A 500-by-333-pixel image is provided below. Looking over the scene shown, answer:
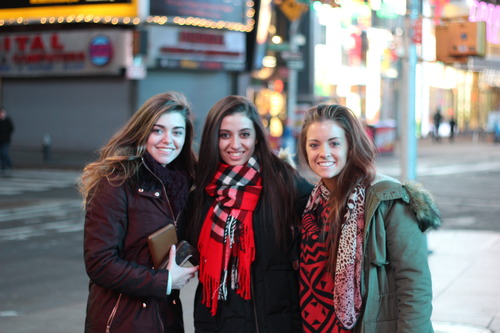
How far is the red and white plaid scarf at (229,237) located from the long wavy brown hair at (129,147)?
1.30 feet

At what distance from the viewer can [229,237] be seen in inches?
142

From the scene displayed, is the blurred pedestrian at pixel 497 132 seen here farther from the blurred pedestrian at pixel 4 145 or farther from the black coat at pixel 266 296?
the black coat at pixel 266 296

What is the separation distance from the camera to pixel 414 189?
10.8 feet

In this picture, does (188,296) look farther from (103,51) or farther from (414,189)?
(103,51)

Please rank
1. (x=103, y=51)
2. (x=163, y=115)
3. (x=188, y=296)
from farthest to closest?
(x=103, y=51)
(x=188, y=296)
(x=163, y=115)

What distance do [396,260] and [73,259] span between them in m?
7.40

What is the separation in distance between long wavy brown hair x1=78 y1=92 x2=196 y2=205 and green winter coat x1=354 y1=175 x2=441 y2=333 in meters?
1.00

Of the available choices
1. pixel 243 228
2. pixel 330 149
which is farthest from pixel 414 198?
pixel 243 228

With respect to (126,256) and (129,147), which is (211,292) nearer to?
(126,256)

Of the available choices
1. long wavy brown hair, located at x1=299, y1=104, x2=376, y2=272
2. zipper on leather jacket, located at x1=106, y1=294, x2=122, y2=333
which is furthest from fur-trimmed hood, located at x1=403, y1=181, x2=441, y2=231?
zipper on leather jacket, located at x1=106, y1=294, x2=122, y2=333

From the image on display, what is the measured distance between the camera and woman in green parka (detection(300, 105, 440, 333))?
10.6 ft

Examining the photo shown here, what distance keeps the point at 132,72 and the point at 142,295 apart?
23783 millimetres

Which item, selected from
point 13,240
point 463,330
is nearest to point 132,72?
point 13,240

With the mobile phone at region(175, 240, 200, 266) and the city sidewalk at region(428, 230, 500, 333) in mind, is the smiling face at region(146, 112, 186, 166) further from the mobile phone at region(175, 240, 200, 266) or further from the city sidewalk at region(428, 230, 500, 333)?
the city sidewalk at region(428, 230, 500, 333)
